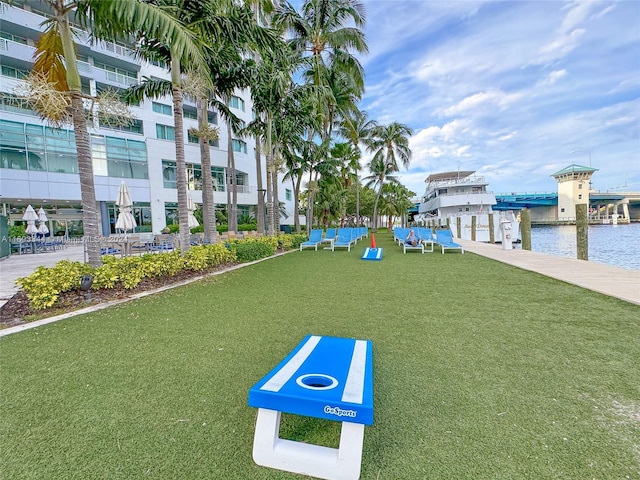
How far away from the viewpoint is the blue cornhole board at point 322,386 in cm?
162

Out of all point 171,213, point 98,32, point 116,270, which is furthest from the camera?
point 171,213

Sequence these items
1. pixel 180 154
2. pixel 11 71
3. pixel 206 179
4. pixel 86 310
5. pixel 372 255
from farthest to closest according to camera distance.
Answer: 1. pixel 11 71
2. pixel 372 255
3. pixel 206 179
4. pixel 180 154
5. pixel 86 310

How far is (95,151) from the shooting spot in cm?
2195

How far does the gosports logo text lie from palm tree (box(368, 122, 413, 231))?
29.2 meters

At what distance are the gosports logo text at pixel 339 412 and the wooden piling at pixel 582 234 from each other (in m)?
10.7

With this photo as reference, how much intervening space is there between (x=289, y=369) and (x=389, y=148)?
104 feet

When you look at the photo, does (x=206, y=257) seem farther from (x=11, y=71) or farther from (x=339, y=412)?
(x=11, y=71)

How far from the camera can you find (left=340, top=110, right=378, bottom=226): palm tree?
25319 millimetres

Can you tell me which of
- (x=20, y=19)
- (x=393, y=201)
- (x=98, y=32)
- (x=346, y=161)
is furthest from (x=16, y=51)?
(x=393, y=201)

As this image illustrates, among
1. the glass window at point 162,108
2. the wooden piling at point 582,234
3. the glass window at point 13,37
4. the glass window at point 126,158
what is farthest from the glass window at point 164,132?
the wooden piling at point 582,234

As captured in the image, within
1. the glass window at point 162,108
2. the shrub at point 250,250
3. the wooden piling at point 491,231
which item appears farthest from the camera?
the glass window at point 162,108

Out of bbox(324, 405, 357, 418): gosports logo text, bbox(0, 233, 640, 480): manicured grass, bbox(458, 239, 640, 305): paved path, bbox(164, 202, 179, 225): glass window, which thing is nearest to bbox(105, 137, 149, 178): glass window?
bbox(164, 202, 179, 225): glass window

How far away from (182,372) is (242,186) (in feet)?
99.4

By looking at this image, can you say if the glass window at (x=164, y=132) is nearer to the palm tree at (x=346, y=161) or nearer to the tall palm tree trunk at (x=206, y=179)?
the palm tree at (x=346, y=161)
